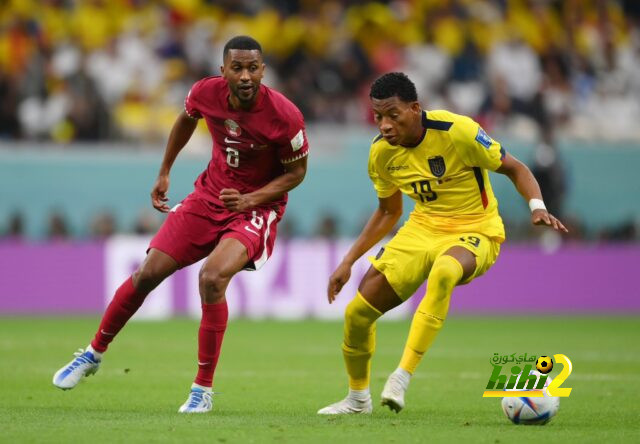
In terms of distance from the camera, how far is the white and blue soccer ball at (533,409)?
286 inches

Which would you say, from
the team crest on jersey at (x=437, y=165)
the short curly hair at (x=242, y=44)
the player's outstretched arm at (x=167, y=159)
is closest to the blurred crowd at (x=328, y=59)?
the player's outstretched arm at (x=167, y=159)

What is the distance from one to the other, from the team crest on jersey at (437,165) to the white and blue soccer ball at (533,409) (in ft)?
5.51

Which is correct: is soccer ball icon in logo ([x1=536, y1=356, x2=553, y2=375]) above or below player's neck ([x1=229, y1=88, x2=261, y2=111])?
below

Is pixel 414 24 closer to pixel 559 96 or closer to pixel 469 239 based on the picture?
pixel 559 96

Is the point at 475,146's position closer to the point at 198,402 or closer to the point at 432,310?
the point at 432,310

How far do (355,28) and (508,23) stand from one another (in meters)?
3.14

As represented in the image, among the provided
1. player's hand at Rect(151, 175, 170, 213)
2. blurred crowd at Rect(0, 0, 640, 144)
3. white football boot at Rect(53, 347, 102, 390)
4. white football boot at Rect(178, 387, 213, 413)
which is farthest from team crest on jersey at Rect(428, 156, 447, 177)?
blurred crowd at Rect(0, 0, 640, 144)

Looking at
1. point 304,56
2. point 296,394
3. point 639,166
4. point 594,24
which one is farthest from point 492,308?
point 296,394

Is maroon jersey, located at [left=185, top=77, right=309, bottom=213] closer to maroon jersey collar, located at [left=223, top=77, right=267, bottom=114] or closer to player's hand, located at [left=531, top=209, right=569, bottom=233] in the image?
maroon jersey collar, located at [left=223, top=77, right=267, bottom=114]

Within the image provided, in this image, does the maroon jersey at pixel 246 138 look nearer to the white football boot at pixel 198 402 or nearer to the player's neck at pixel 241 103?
the player's neck at pixel 241 103

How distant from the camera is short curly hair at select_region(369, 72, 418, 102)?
768cm

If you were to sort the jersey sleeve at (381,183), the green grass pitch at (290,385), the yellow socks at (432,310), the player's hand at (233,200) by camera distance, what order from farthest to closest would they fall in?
1. the jersey sleeve at (381,183)
2. the player's hand at (233,200)
3. the yellow socks at (432,310)
4. the green grass pitch at (290,385)

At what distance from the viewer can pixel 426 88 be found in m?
20.5

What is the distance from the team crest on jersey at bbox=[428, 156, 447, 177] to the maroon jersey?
2.91 feet
